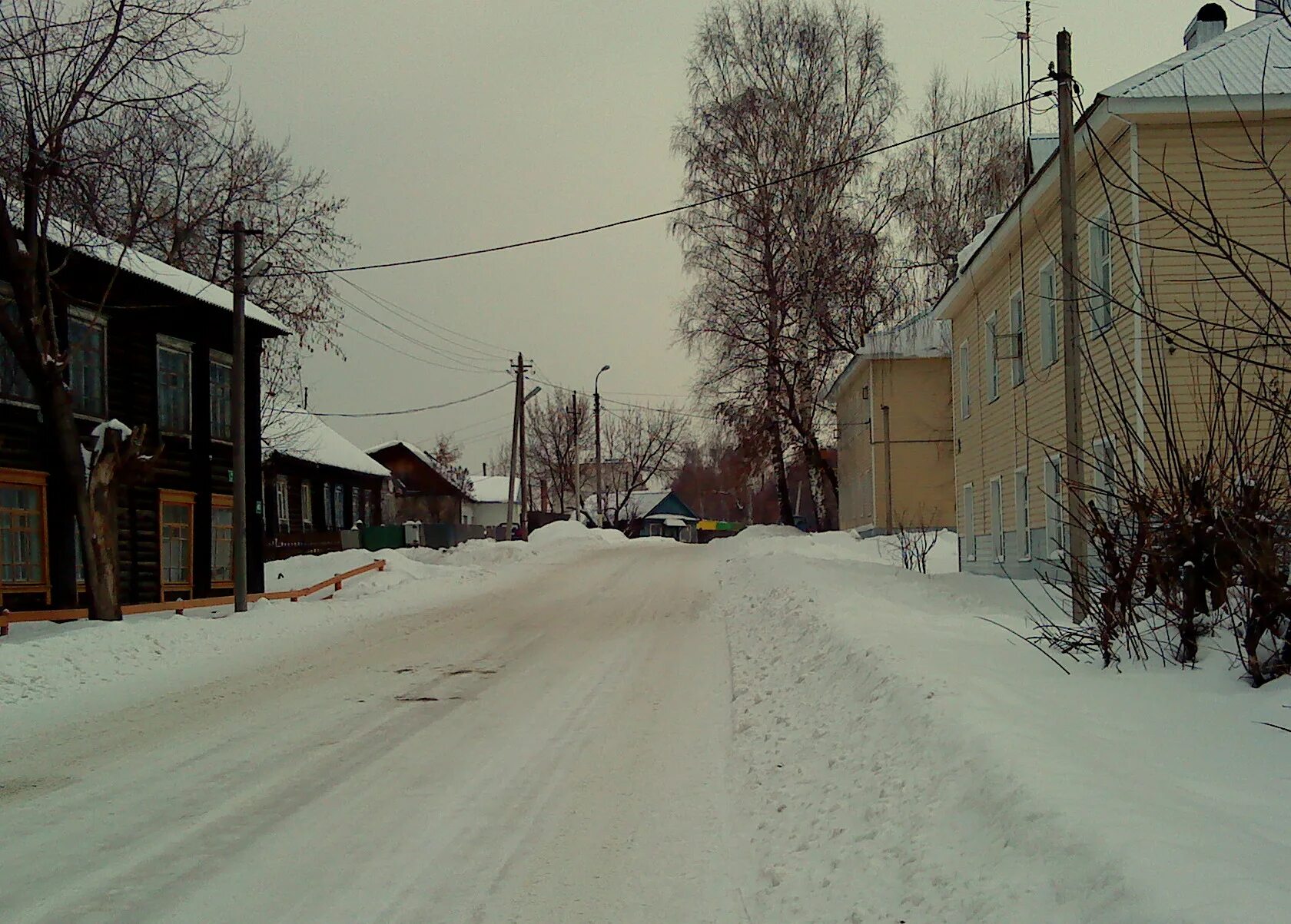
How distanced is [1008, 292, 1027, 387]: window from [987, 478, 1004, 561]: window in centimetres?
295

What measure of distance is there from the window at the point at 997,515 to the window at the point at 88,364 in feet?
58.6

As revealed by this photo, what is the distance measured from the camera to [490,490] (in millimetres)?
111062

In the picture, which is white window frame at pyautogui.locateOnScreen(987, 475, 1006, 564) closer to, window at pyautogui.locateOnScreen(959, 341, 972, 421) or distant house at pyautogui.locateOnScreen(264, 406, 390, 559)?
window at pyautogui.locateOnScreen(959, 341, 972, 421)

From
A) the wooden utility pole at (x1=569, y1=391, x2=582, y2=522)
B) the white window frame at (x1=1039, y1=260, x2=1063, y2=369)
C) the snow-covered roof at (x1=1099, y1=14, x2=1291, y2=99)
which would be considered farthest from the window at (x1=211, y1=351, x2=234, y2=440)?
the wooden utility pole at (x1=569, y1=391, x2=582, y2=522)

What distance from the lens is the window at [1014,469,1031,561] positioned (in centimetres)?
2206

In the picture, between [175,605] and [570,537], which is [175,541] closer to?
[175,605]

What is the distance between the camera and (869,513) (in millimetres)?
41500

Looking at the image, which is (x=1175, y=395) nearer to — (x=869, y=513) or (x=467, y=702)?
(x=467, y=702)

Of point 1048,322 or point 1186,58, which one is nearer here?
point 1186,58

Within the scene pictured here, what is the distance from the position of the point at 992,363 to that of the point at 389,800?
64.3 ft

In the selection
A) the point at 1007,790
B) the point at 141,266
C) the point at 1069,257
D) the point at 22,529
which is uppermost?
the point at 141,266

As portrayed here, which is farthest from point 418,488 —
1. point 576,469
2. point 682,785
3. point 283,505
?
point 682,785

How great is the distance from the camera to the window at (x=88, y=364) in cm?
2173

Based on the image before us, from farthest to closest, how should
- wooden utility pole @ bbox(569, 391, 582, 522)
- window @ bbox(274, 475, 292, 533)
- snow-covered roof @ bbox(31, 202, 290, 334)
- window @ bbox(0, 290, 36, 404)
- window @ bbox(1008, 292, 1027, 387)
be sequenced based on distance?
wooden utility pole @ bbox(569, 391, 582, 522) → window @ bbox(274, 475, 292, 533) → window @ bbox(1008, 292, 1027, 387) → window @ bbox(0, 290, 36, 404) → snow-covered roof @ bbox(31, 202, 290, 334)
